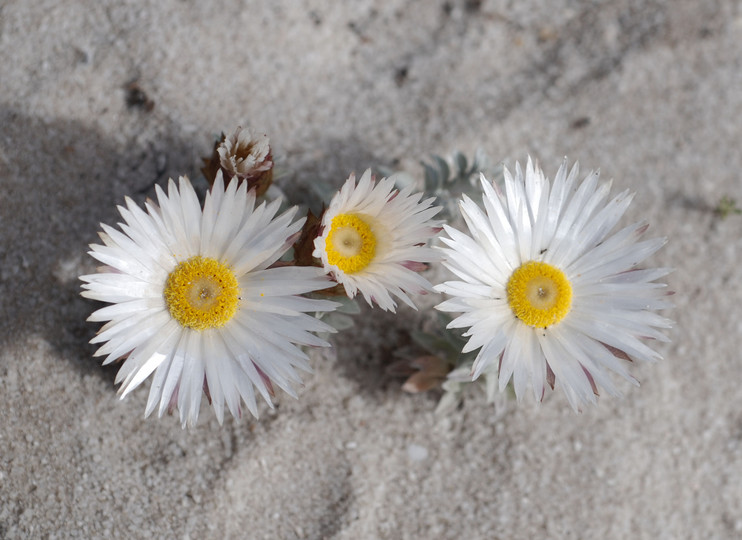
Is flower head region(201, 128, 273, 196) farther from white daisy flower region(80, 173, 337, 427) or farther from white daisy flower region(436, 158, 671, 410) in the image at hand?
white daisy flower region(436, 158, 671, 410)

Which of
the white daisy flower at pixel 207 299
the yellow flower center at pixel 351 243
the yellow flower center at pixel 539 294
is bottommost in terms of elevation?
the white daisy flower at pixel 207 299

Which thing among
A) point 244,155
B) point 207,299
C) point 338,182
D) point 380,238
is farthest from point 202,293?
point 338,182

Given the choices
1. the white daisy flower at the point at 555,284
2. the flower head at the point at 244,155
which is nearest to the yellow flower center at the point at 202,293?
Result: the flower head at the point at 244,155

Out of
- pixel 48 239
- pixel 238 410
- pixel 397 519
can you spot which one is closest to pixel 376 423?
pixel 397 519

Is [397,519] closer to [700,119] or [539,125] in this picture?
[539,125]

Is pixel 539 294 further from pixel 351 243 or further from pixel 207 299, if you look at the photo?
pixel 207 299

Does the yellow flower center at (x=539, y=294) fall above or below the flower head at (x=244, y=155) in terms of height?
above

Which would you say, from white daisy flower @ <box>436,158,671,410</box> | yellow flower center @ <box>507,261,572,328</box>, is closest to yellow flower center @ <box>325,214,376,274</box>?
white daisy flower @ <box>436,158,671,410</box>

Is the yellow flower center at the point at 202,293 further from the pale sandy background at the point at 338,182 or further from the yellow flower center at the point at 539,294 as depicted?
the yellow flower center at the point at 539,294
